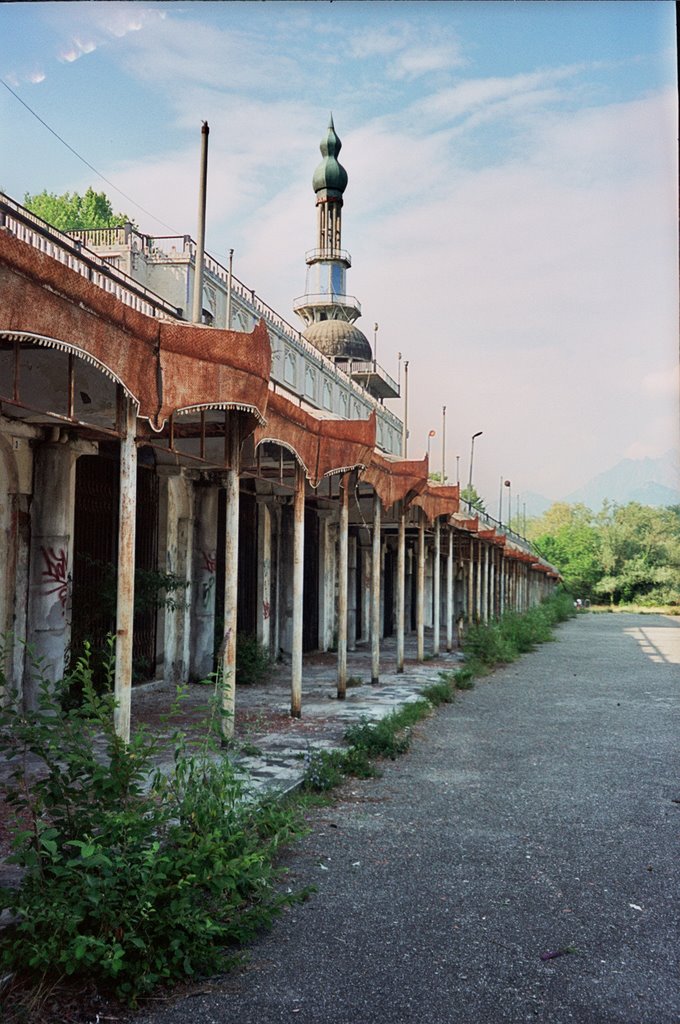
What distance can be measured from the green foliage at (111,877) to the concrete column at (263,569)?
11.3m

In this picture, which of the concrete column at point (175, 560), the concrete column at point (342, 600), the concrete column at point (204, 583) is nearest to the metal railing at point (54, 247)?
the concrete column at point (175, 560)

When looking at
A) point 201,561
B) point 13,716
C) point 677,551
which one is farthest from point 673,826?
point 677,551

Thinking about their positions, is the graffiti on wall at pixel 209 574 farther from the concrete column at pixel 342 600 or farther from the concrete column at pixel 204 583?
the concrete column at pixel 342 600

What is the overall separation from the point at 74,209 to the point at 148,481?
163 feet

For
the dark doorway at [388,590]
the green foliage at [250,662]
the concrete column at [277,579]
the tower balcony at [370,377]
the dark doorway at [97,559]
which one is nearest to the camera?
the dark doorway at [97,559]

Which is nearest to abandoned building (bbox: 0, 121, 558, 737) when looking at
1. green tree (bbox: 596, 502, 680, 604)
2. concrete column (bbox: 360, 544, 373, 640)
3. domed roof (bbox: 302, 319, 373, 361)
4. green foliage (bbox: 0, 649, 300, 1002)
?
concrete column (bbox: 360, 544, 373, 640)

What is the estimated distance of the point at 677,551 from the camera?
71.1 meters

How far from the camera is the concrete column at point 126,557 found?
21.2 ft

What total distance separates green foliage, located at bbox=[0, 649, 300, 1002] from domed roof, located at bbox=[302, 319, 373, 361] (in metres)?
67.8

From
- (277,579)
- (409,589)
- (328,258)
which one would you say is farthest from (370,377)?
(277,579)

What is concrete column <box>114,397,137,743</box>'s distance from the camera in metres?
6.45

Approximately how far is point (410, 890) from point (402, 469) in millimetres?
10257

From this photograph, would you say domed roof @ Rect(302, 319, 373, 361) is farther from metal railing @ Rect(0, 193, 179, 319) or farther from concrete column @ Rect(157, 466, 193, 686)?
metal railing @ Rect(0, 193, 179, 319)

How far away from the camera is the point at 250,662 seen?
13703mm
